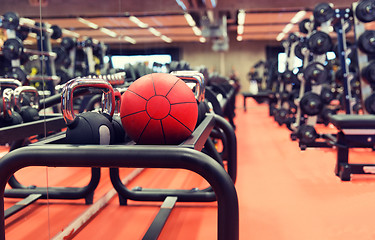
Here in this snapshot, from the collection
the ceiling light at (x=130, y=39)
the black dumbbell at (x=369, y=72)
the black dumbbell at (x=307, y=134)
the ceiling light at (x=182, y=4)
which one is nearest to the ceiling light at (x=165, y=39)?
the ceiling light at (x=182, y=4)

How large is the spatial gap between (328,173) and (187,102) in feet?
7.14

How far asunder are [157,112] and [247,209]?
50.9 inches

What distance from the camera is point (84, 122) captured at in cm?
→ 120

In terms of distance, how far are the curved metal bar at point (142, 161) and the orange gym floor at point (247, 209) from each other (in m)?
0.92

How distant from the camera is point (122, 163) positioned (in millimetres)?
1053

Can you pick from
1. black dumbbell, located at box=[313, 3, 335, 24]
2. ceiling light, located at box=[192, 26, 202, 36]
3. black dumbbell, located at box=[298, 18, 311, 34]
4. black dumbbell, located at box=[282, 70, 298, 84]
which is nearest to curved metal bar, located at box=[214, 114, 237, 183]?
black dumbbell, located at box=[313, 3, 335, 24]

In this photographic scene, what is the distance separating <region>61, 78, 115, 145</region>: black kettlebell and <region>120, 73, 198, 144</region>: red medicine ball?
0.26 feet

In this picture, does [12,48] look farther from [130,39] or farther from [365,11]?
[365,11]


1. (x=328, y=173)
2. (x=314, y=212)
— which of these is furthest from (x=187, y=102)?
(x=328, y=173)

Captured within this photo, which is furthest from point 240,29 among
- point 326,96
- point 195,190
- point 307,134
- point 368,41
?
point 195,190

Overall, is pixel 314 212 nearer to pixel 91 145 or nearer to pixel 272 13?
pixel 91 145

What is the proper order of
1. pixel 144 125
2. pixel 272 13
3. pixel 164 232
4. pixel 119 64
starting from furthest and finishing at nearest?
pixel 272 13 < pixel 119 64 < pixel 164 232 < pixel 144 125

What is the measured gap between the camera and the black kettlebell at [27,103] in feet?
5.39

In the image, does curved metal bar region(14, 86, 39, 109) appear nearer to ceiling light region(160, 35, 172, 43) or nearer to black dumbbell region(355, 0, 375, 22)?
ceiling light region(160, 35, 172, 43)
